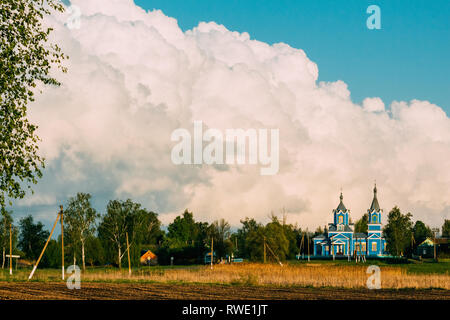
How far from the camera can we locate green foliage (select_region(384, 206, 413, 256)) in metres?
99.8

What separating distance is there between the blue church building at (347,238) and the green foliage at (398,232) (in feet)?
8.69

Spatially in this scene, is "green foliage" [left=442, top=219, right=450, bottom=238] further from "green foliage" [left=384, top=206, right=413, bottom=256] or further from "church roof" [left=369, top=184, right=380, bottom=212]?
"church roof" [left=369, top=184, right=380, bottom=212]

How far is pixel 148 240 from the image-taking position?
412 ft

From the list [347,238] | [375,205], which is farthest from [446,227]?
[347,238]

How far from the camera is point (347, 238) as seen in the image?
111 meters

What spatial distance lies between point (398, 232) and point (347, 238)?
1176 centimetres

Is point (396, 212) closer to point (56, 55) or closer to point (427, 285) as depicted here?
point (427, 285)

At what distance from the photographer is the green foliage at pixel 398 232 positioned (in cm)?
9977

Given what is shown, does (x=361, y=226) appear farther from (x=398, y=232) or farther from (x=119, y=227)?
(x=119, y=227)

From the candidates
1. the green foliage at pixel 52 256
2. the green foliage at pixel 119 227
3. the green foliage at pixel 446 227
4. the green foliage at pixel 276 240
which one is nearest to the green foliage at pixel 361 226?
the green foliage at pixel 446 227

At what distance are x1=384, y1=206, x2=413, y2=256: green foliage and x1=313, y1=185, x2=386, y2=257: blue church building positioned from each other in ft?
8.69

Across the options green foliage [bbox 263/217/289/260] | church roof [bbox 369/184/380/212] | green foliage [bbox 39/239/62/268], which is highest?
church roof [bbox 369/184/380/212]

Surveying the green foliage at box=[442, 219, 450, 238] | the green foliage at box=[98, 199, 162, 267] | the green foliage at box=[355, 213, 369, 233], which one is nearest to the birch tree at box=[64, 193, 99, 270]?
the green foliage at box=[98, 199, 162, 267]

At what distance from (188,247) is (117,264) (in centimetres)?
1460
